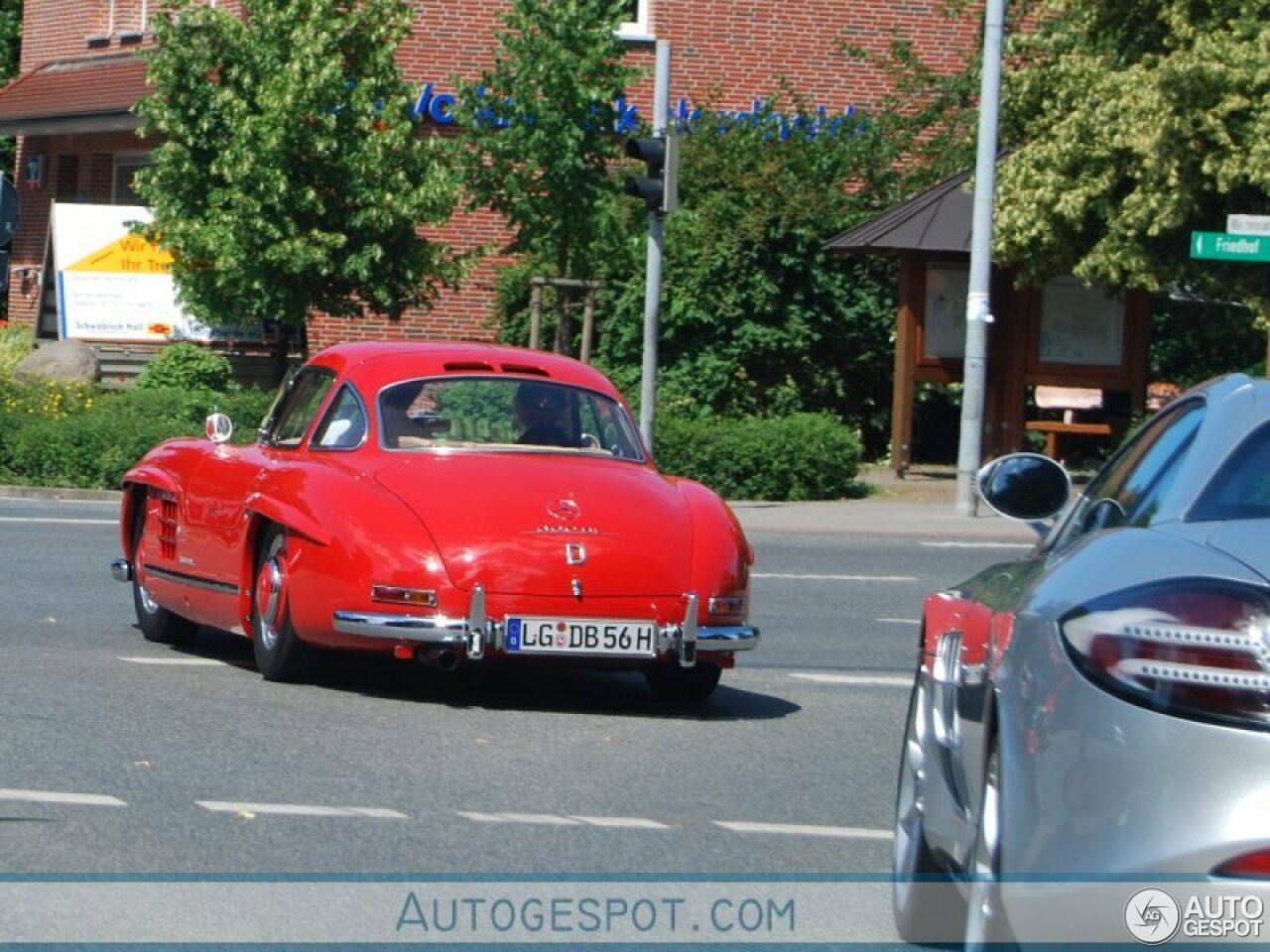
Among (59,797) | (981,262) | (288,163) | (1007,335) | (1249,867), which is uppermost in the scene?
(288,163)

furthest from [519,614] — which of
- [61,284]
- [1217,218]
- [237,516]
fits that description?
[61,284]

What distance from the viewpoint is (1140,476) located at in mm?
4988

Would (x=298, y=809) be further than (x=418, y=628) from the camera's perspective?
No

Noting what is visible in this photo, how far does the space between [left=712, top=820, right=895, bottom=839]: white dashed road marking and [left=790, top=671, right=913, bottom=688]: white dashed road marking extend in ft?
11.7

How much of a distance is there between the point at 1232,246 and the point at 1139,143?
2.97m

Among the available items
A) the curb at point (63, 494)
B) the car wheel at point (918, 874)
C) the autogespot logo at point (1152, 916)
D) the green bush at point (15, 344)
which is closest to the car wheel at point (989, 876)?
the autogespot logo at point (1152, 916)

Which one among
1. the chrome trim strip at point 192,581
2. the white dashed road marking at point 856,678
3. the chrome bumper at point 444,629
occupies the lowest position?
the white dashed road marking at point 856,678

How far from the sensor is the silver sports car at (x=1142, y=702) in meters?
3.77

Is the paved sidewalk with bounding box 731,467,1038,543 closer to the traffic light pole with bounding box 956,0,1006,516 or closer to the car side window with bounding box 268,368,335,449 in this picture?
the traffic light pole with bounding box 956,0,1006,516

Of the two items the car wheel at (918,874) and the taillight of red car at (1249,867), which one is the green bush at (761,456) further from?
the taillight of red car at (1249,867)

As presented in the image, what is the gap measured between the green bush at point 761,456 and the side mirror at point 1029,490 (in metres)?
16.9

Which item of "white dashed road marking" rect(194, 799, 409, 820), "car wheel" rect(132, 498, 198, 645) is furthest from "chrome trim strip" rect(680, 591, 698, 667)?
"car wheel" rect(132, 498, 198, 645)

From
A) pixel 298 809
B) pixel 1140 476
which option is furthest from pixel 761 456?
pixel 1140 476

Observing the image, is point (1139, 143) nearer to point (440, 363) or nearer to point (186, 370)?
point (186, 370)
